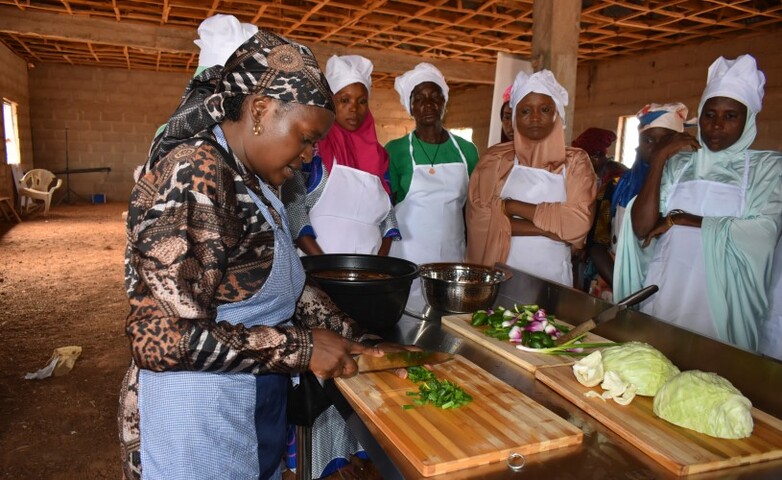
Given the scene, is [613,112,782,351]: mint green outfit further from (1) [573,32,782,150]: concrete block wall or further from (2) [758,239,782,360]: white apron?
(1) [573,32,782,150]: concrete block wall

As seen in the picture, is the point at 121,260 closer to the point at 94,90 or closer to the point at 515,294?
the point at 515,294

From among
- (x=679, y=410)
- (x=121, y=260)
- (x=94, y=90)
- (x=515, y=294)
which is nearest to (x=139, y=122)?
(x=94, y=90)

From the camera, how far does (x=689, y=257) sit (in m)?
2.38

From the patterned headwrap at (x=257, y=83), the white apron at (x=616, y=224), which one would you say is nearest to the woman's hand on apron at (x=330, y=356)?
the patterned headwrap at (x=257, y=83)

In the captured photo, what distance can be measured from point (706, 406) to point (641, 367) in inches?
8.2

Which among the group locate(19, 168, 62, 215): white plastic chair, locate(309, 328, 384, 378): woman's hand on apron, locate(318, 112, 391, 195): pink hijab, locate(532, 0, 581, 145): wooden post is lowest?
locate(19, 168, 62, 215): white plastic chair

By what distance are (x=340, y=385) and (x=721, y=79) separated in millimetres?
2092

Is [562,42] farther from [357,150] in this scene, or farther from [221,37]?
[221,37]

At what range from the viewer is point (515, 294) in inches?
93.7

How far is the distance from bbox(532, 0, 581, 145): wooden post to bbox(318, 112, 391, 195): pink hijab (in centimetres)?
173

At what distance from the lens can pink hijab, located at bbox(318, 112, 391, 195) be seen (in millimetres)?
2883

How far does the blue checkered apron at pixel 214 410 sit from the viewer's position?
3.98ft

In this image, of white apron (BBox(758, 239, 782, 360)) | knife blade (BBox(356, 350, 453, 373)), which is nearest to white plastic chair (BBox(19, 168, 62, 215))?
knife blade (BBox(356, 350, 453, 373))

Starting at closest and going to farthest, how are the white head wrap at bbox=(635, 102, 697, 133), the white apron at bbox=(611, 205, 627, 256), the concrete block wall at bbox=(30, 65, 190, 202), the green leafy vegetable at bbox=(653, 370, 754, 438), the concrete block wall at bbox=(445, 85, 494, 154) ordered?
1. the green leafy vegetable at bbox=(653, 370, 754, 438)
2. the white apron at bbox=(611, 205, 627, 256)
3. the white head wrap at bbox=(635, 102, 697, 133)
4. the concrete block wall at bbox=(30, 65, 190, 202)
5. the concrete block wall at bbox=(445, 85, 494, 154)
